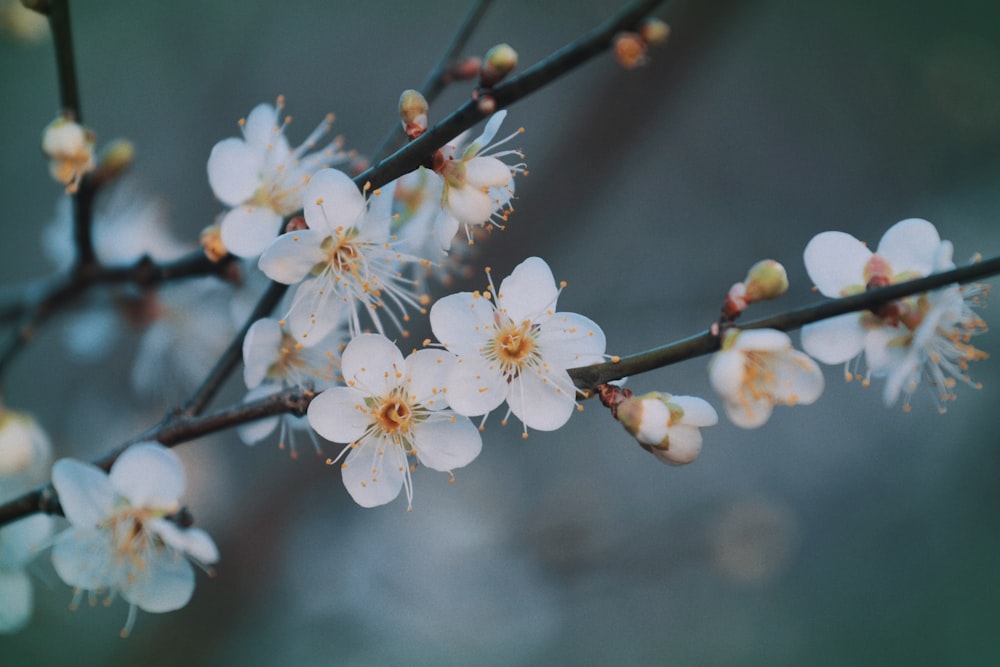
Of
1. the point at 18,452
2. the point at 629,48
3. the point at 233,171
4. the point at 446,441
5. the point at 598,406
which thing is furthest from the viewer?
the point at 598,406

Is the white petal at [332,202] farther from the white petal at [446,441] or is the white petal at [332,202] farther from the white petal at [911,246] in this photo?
the white petal at [911,246]

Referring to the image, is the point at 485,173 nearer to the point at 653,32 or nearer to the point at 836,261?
the point at 653,32

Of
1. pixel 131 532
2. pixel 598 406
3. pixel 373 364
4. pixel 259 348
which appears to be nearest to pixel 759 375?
pixel 373 364

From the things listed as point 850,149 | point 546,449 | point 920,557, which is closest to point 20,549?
point 546,449

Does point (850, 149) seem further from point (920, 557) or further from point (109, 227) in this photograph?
point (109, 227)

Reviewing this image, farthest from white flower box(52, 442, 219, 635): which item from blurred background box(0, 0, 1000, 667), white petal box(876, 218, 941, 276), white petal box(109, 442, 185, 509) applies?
blurred background box(0, 0, 1000, 667)

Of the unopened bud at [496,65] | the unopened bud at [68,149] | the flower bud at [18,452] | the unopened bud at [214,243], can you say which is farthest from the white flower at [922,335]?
the flower bud at [18,452]

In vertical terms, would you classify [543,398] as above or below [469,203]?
below
